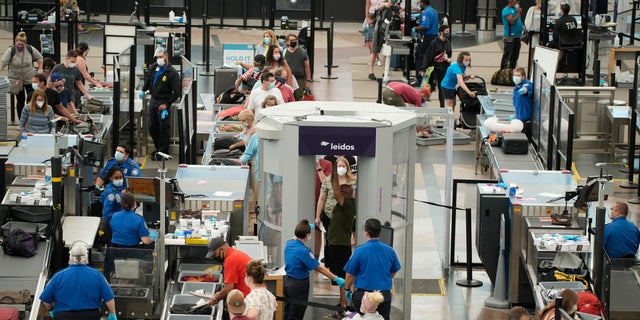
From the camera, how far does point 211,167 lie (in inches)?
728

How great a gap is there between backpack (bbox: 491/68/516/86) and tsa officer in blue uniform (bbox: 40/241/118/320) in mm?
19413

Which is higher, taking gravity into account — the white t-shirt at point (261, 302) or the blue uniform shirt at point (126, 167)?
the blue uniform shirt at point (126, 167)

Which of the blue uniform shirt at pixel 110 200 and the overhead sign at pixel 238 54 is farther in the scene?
the overhead sign at pixel 238 54

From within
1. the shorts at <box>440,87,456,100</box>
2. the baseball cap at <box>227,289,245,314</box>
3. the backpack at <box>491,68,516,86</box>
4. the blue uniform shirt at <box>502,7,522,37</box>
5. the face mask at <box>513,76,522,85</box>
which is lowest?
the baseball cap at <box>227,289,245,314</box>

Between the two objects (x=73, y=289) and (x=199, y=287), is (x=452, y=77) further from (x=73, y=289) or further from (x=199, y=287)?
(x=73, y=289)

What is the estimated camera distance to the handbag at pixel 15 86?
25656 millimetres

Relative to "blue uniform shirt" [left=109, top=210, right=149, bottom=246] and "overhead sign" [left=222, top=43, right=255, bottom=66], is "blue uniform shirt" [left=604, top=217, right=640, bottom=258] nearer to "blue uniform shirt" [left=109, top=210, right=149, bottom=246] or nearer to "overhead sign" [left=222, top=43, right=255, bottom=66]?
"blue uniform shirt" [left=109, top=210, right=149, bottom=246]

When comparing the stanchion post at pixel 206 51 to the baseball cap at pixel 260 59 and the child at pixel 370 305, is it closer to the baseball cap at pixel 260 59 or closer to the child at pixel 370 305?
the baseball cap at pixel 260 59

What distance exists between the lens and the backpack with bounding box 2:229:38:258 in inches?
639

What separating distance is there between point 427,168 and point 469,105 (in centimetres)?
267

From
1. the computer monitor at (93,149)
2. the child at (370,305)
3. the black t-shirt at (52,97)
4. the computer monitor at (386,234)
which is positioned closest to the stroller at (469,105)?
the black t-shirt at (52,97)

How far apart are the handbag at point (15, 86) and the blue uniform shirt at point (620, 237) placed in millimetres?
13135

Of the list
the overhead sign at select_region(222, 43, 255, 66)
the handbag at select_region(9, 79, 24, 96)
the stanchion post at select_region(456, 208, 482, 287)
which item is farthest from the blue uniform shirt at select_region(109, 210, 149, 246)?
the overhead sign at select_region(222, 43, 255, 66)

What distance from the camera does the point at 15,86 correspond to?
84.3 ft
